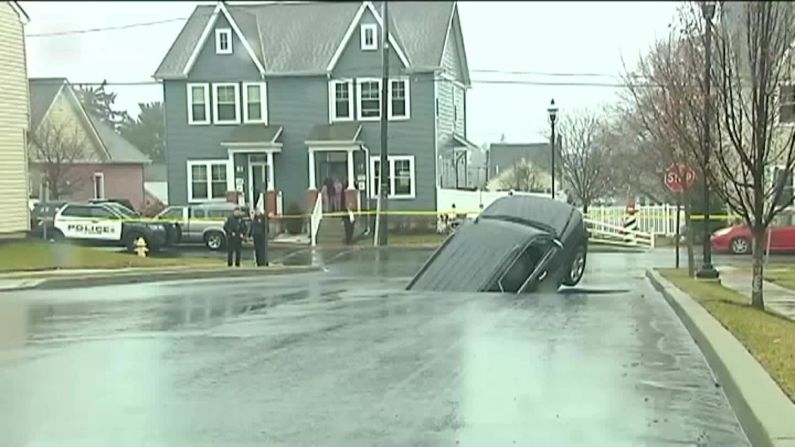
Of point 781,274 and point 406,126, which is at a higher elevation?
point 406,126

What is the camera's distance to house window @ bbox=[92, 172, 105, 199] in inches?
2203

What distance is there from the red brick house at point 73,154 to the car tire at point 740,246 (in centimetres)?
2875

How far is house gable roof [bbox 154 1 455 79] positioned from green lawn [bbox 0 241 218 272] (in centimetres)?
1532

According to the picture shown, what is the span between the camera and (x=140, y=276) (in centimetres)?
2572

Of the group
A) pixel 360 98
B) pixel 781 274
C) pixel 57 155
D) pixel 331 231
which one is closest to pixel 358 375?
pixel 781 274

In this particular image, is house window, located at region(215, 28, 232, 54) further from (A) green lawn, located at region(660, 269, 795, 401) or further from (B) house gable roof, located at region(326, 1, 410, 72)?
(A) green lawn, located at region(660, 269, 795, 401)

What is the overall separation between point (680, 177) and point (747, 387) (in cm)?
1540

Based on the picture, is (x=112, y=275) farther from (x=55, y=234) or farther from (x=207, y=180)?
(x=207, y=180)

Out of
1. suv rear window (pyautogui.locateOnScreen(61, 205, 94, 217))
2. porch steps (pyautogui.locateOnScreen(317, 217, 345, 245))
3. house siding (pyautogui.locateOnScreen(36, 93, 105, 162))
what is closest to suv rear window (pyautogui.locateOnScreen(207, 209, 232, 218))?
porch steps (pyautogui.locateOnScreen(317, 217, 345, 245))

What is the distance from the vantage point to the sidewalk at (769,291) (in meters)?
16.8

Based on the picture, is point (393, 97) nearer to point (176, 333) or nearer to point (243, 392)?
point (176, 333)

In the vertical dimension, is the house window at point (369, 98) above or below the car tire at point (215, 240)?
above

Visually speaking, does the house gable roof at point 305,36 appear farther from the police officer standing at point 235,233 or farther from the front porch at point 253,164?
the police officer standing at point 235,233

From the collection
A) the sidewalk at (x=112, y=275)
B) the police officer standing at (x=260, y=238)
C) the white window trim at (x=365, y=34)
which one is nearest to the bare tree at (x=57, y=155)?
the white window trim at (x=365, y=34)
